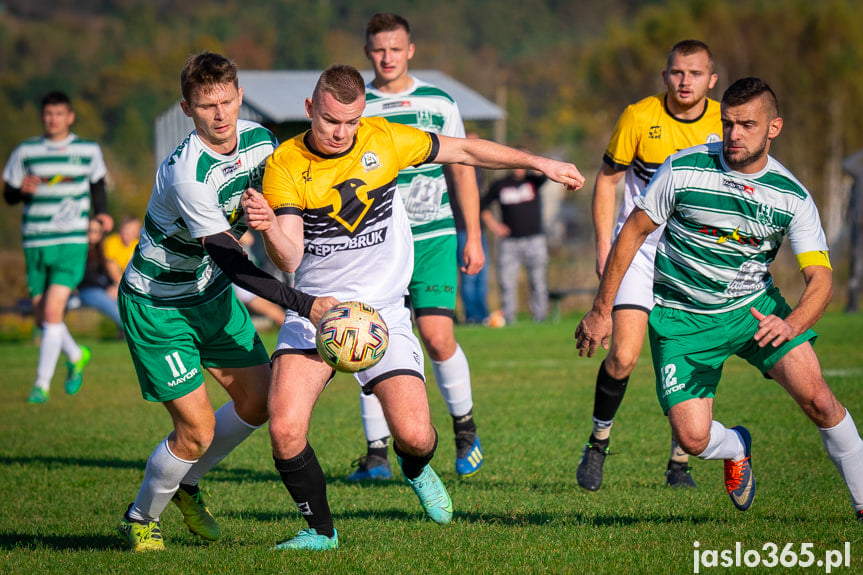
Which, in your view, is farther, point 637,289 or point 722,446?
point 637,289

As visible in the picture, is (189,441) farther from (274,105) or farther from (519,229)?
(274,105)

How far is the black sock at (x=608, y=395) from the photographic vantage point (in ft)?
20.3

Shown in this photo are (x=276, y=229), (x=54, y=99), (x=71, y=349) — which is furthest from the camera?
(x=71, y=349)

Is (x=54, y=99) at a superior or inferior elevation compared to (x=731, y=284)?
superior

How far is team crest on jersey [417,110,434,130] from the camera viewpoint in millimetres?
6859

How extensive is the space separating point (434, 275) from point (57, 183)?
195 inches

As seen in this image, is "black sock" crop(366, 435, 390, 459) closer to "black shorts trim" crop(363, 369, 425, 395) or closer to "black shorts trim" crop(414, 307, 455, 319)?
"black shorts trim" crop(414, 307, 455, 319)

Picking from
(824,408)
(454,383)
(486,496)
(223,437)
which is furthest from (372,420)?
(824,408)

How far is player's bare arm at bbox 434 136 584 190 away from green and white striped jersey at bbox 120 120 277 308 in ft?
3.07

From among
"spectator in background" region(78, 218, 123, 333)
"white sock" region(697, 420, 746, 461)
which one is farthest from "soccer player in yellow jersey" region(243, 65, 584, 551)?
"spectator in background" region(78, 218, 123, 333)

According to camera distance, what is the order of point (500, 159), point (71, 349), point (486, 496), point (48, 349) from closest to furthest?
point (500, 159) < point (486, 496) < point (48, 349) < point (71, 349)

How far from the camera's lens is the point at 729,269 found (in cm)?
522

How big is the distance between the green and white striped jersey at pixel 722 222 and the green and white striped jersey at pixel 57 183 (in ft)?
21.3

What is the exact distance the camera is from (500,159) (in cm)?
530
